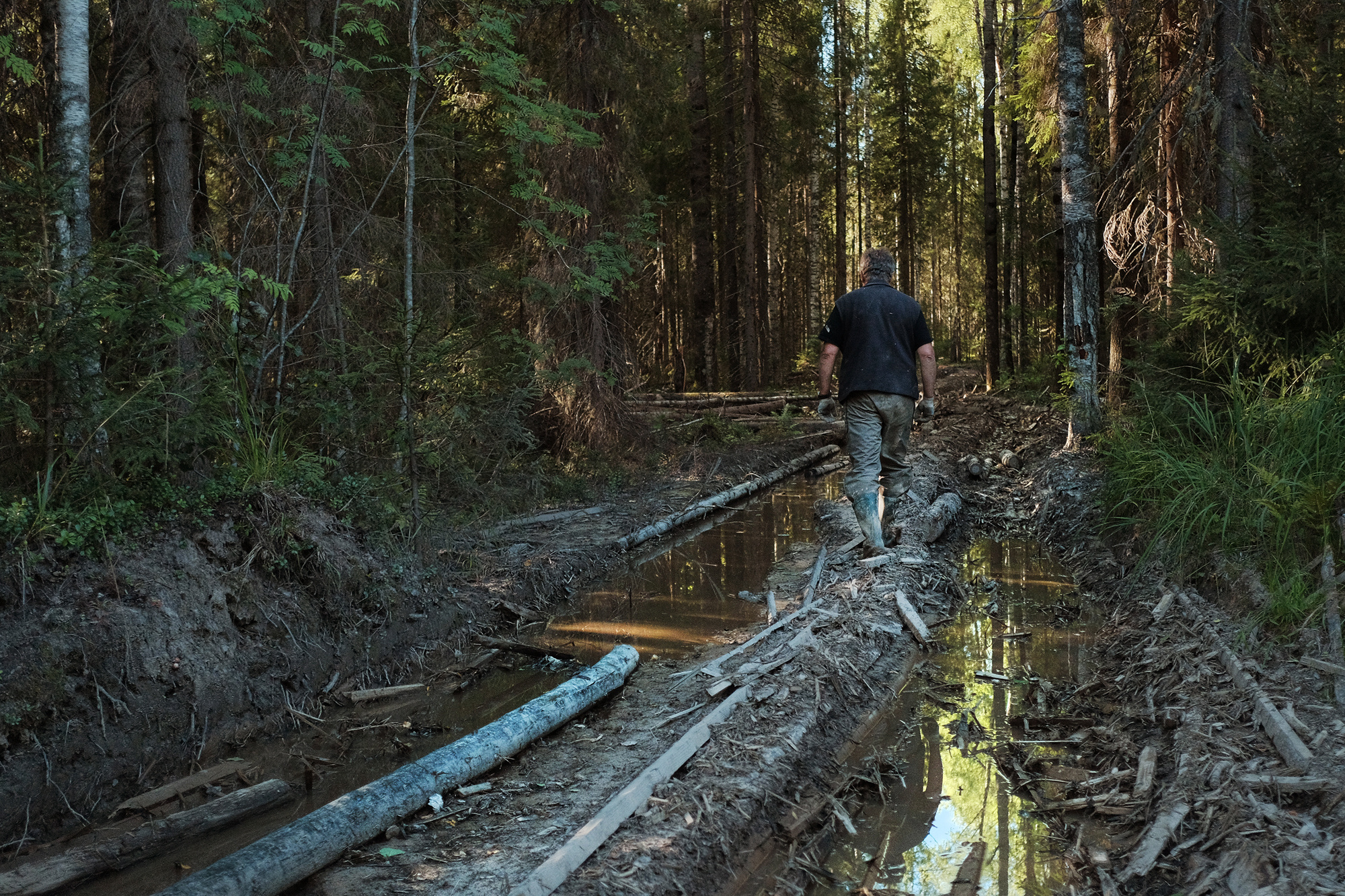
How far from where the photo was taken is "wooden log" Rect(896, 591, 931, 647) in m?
6.24

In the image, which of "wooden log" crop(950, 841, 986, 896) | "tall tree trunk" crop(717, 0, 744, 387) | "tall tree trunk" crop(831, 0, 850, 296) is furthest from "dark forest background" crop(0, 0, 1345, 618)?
"tall tree trunk" crop(831, 0, 850, 296)

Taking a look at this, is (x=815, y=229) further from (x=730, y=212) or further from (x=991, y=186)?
(x=991, y=186)

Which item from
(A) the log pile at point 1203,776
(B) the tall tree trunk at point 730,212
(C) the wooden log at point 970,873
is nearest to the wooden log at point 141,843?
(C) the wooden log at point 970,873

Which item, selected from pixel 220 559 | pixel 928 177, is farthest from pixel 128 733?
pixel 928 177

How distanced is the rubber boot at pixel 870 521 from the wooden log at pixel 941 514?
3.31ft

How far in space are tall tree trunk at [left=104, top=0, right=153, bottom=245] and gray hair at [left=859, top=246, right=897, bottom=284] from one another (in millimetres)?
7239

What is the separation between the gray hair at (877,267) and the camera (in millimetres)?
7770

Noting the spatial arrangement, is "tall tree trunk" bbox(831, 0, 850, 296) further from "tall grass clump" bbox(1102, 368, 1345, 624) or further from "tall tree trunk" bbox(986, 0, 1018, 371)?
"tall grass clump" bbox(1102, 368, 1345, 624)

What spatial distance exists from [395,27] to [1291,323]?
38.0ft

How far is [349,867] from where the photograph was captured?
3.68 metres

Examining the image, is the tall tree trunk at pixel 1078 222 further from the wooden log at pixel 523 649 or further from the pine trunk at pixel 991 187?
the pine trunk at pixel 991 187

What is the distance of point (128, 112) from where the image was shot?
9.25 meters

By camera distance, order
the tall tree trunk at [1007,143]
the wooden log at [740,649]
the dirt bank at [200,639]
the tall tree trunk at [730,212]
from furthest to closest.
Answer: the tall tree trunk at [730,212], the tall tree trunk at [1007,143], the wooden log at [740,649], the dirt bank at [200,639]

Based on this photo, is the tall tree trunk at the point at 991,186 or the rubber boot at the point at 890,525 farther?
the tall tree trunk at the point at 991,186
